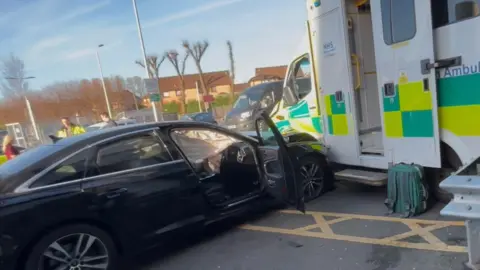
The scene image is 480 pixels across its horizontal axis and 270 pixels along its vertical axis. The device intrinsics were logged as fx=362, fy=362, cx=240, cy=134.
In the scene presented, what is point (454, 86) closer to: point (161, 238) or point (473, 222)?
point (473, 222)

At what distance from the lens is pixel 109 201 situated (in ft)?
10.9

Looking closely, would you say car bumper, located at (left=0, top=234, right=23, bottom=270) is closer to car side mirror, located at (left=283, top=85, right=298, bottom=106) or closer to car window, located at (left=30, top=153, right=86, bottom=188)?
car window, located at (left=30, top=153, right=86, bottom=188)

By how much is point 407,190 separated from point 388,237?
68 cm

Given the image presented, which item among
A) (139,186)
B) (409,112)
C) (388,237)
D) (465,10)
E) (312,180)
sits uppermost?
(465,10)

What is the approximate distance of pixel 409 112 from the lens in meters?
3.98

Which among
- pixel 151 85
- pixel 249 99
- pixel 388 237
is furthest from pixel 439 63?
pixel 151 85

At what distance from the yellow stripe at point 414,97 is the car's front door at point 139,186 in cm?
246

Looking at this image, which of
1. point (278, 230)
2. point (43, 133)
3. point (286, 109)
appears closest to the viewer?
point (278, 230)

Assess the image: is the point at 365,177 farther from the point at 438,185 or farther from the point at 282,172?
the point at 282,172

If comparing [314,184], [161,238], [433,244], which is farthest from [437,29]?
[161,238]

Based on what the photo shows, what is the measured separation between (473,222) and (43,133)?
21.4 metres

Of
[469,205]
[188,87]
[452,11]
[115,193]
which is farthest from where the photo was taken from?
[188,87]

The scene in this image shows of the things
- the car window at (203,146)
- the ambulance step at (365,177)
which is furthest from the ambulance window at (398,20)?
the car window at (203,146)

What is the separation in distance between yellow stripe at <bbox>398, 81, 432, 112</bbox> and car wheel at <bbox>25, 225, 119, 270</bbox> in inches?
132
